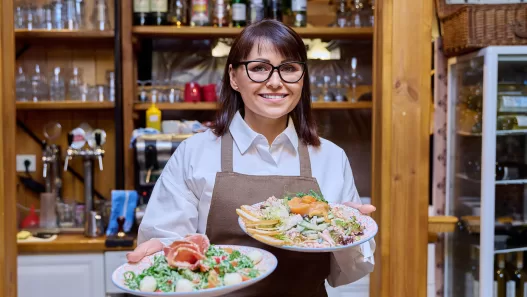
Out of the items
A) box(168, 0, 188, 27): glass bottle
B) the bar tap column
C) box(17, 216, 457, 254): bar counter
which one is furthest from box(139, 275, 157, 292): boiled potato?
box(168, 0, 188, 27): glass bottle

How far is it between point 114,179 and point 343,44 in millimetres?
1602

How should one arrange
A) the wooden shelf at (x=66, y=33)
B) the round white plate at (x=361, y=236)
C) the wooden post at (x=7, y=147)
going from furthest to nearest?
1. the wooden shelf at (x=66, y=33)
2. the wooden post at (x=7, y=147)
3. the round white plate at (x=361, y=236)

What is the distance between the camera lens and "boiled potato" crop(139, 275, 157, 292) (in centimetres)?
121

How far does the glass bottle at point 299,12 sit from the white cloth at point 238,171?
70.5 inches

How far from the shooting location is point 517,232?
350cm

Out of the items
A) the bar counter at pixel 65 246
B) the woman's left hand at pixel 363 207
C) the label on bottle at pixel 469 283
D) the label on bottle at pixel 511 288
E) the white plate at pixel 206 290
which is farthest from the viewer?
the label on bottle at pixel 469 283

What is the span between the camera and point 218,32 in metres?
3.30

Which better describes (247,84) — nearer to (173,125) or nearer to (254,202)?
(254,202)

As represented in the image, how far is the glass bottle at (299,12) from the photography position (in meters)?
3.38

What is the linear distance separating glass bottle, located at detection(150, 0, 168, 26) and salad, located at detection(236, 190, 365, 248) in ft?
6.73

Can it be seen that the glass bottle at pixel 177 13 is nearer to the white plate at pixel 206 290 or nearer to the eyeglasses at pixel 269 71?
the eyeglasses at pixel 269 71

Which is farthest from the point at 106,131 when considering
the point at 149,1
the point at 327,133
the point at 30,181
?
the point at 327,133

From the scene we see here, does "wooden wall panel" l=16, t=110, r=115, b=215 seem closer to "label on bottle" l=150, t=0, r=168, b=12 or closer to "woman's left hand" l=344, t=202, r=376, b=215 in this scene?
"label on bottle" l=150, t=0, r=168, b=12

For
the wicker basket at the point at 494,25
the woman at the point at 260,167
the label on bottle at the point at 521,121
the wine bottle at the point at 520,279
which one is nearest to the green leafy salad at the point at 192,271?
the woman at the point at 260,167
